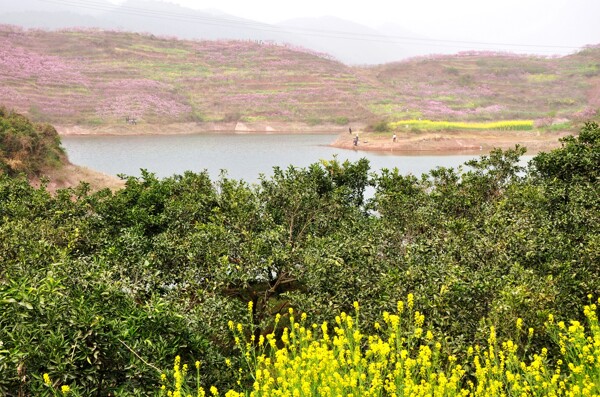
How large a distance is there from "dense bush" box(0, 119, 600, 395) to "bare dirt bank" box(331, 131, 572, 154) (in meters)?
39.1

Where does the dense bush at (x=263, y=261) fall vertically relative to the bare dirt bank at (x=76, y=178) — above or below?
above

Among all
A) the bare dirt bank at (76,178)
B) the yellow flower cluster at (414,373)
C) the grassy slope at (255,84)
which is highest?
the grassy slope at (255,84)

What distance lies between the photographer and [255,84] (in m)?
98.8

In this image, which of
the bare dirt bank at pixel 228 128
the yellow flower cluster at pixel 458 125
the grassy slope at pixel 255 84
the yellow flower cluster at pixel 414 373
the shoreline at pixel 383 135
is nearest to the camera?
the yellow flower cluster at pixel 414 373

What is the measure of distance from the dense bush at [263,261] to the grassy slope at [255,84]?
6611 cm

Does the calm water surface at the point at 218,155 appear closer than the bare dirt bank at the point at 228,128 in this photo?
Yes

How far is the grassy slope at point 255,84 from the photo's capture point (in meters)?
81.2

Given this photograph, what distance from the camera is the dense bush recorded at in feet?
21.6

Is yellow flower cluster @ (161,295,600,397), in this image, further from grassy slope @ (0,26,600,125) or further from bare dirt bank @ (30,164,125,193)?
grassy slope @ (0,26,600,125)

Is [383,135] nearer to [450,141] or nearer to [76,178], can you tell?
[450,141]

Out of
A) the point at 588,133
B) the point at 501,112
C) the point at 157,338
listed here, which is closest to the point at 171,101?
the point at 501,112

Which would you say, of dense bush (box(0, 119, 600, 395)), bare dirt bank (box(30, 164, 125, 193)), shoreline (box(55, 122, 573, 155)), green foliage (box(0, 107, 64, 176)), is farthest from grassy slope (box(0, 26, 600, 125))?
dense bush (box(0, 119, 600, 395))

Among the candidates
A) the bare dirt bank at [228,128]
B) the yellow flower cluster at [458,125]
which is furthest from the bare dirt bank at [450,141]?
the bare dirt bank at [228,128]

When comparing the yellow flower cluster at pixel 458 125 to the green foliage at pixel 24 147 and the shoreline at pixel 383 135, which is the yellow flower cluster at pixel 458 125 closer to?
the shoreline at pixel 383 135
